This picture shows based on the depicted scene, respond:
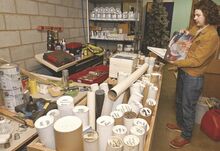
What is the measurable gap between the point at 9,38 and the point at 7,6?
0.31 metres

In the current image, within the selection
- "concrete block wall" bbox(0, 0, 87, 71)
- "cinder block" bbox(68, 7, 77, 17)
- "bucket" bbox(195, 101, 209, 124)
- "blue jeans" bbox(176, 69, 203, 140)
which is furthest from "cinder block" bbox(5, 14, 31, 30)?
"bucket" bbox(195, 101, 209, 124)

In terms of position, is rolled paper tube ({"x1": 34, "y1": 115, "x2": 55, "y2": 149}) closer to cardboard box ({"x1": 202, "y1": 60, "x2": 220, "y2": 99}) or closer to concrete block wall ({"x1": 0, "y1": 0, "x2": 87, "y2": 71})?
concrete block wall ({"x1": 0, "y1": 0, "x2": 87, "y2": 71})

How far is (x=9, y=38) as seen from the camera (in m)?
1.76

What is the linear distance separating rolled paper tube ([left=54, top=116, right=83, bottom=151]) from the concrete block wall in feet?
4.75

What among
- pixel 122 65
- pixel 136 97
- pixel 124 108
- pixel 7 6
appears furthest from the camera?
pixel 7 6

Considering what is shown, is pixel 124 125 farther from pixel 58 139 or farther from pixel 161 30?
pixel 161 30

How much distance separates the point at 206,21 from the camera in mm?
1668

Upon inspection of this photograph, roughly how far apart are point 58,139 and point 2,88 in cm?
73

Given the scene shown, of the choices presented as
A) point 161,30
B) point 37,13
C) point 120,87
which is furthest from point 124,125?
point 161,30

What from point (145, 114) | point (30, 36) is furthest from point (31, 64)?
point (145, 114)

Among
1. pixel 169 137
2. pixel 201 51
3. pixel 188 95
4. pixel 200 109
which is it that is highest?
pixel 201 51

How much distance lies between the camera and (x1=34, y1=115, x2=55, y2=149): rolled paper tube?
0.68 meters

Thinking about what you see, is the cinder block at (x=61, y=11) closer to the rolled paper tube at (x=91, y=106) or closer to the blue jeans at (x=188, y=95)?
the blue jeans at (x=188, y=95)

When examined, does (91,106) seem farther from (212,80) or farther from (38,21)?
(212,80)
